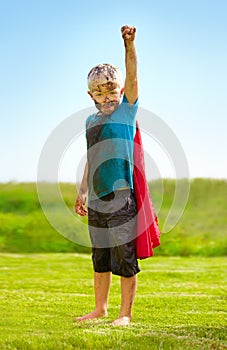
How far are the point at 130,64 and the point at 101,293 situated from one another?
1.89 metres

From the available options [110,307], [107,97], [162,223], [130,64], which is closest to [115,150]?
[107,97]

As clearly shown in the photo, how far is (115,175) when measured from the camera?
4719 millimetres

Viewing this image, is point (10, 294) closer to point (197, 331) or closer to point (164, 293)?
point (164, 293)

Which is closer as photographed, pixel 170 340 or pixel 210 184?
pixel 170 340

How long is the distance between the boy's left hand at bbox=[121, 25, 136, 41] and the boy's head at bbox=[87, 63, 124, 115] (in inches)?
13.3

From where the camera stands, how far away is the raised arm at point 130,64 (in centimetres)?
449

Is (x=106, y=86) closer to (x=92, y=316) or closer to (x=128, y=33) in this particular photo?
(x=128, y=33)

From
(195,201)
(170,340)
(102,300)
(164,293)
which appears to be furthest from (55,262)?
(170,340)

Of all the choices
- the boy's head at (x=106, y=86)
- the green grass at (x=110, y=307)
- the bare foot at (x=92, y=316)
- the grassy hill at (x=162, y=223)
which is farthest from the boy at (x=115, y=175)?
the grassy hill at (x=162, y=223)

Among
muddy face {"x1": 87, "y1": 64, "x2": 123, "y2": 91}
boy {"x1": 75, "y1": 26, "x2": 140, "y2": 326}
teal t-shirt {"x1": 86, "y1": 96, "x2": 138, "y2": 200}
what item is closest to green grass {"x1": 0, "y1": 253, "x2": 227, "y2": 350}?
boy {"x1": 75, "y1": 26, "x2": 140, "y2": 326}

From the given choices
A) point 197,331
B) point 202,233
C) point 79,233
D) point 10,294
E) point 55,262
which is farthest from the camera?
point 202,233

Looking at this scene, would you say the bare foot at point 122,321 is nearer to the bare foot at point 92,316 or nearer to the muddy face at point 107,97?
the bare foot at point 92,316

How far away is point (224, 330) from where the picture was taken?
15.5ft

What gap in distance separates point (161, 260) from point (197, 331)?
740 cm
